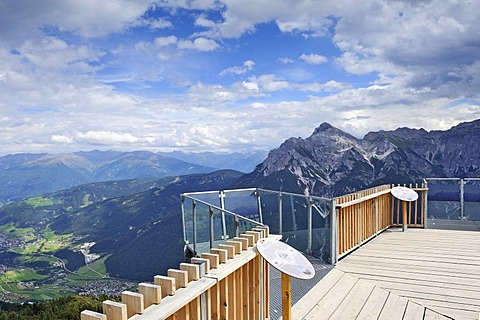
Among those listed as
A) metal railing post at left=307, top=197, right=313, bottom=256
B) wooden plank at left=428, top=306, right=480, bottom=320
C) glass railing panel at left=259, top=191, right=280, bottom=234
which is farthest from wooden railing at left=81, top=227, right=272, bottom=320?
glass railing panel at left=259, top=191, right=280, bottom=234

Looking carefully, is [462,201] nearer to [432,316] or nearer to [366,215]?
[366,215]

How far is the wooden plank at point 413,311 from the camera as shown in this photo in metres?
4.66

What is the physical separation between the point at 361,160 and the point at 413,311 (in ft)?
352

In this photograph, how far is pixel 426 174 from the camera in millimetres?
96875

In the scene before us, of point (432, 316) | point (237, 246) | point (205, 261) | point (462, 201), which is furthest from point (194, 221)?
point (462, 201)

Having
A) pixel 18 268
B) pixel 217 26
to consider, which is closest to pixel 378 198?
pixel 217 26

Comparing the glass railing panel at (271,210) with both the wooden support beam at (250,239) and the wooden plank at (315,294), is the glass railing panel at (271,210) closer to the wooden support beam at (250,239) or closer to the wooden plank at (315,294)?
the wooden plank at (315,294)

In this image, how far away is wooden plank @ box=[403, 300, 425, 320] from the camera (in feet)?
15.3

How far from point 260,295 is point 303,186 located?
95.8m

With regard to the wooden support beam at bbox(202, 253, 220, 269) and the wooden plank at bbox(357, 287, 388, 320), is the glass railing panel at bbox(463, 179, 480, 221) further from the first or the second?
the wooden support beam at bbox(202, 253, 220, 269)

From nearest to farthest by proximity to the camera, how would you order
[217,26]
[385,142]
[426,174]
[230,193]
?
[230,193]
[217,26]
[426,174]
[385,142]

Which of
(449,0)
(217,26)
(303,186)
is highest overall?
(217,26)

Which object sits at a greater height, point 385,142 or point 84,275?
point 385,142

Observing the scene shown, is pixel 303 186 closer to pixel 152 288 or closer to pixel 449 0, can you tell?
pixel 449 0
